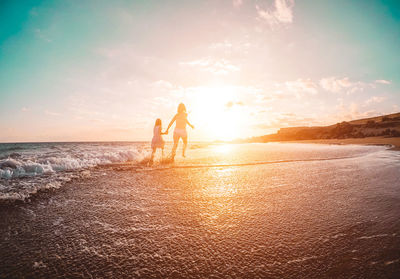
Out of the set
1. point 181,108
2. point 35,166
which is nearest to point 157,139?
point 181,108

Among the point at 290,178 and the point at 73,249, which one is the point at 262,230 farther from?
the point at 290,178

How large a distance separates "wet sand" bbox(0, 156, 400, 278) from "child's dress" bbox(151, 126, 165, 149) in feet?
18.1

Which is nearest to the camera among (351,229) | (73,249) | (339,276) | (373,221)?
(339,276)

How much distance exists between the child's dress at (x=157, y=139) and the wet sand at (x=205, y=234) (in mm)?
5514

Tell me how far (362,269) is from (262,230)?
30.5 inches

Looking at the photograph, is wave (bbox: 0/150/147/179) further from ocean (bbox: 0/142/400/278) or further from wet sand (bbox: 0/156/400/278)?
wet sand (bbox: 0/156/400/278)

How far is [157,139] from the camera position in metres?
8.88

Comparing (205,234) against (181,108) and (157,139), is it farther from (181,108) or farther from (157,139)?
(181,108)

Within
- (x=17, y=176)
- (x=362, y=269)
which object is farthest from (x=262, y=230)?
(x=17, y=176)

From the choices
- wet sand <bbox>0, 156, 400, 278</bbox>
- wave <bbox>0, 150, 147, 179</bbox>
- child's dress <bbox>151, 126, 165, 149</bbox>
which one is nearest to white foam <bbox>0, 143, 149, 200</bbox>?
wave <bbox>0, 150, 147, 179</bbox>

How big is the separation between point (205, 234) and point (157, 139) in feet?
24.3

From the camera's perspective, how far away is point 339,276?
122cm

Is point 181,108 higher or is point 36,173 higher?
point 181,108

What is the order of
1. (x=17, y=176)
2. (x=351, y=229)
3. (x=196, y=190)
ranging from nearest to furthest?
(x=351, y=229), (x=196, y=190), (x=17, y=176)
